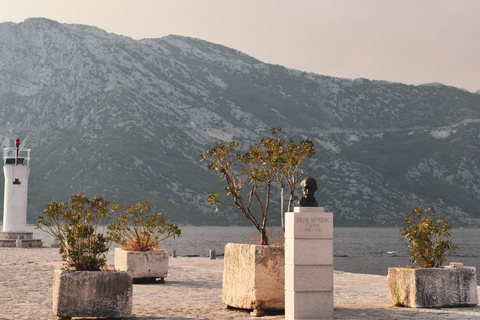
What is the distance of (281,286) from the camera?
1312cm

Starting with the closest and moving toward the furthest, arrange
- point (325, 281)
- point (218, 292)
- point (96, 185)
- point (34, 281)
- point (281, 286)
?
1. point (325, 281)
2. point (281, 286)
3. point (218, 292)
4. point (34, 281)
5. point (96, 185)

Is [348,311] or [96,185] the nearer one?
[348,311]

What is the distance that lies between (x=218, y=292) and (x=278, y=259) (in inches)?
218

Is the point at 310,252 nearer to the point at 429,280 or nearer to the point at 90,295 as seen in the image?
the point at 429,280

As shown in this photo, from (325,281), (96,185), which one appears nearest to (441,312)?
(325,281)

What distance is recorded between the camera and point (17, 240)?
47750mm

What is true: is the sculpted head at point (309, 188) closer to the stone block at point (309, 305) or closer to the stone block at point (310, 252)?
the stone block at point (310, 252)

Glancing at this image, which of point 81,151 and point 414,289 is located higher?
point 81,151

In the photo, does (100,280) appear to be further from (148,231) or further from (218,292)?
(148,231)

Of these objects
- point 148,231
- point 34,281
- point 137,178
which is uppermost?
point 137,178

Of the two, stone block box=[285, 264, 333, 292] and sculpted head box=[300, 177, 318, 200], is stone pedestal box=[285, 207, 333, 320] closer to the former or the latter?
stone block box=[285, 264, 333, 292]

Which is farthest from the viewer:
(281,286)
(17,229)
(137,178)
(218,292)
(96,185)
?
(137,178)

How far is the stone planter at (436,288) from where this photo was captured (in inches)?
546

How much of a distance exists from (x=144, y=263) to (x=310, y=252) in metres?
9.61
